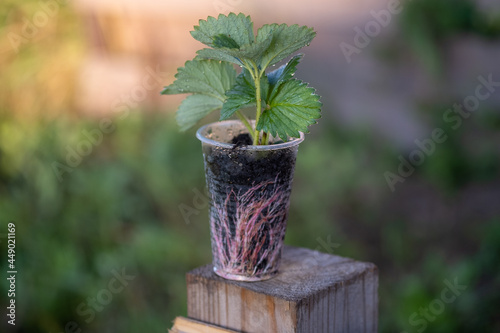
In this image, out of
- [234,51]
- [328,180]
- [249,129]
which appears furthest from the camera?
[328,180]

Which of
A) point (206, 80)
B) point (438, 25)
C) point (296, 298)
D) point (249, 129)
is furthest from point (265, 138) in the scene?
point (438, 25)

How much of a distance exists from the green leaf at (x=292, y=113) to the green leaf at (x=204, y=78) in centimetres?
11

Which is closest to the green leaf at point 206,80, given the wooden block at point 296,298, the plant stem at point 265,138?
the plant stem at point 265,138

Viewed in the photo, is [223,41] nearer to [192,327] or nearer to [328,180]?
[192,327]

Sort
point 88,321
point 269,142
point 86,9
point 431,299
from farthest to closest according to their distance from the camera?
point 86,9 → point 88,321 → point 431,299 → point 269,142

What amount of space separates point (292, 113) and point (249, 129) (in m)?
0.10

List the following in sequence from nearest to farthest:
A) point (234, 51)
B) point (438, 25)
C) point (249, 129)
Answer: point (234, 51) → point (249, 129) → point (438, 25)

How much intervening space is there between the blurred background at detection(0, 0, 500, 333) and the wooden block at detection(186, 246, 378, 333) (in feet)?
4.61

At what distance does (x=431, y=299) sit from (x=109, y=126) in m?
2.10

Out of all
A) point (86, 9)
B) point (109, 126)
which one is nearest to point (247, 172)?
point (109, 126)

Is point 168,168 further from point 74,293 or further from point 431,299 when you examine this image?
point 431,299

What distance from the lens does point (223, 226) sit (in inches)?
41.2

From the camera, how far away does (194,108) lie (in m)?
1.10

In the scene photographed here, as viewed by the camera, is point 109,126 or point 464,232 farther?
point 109,126
